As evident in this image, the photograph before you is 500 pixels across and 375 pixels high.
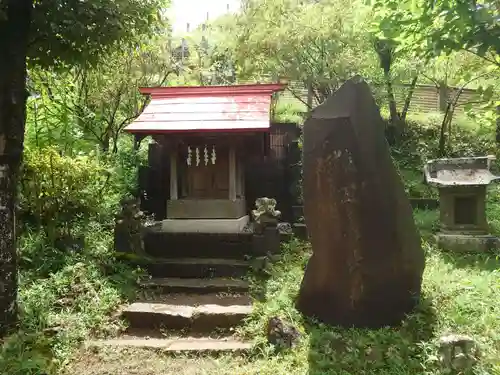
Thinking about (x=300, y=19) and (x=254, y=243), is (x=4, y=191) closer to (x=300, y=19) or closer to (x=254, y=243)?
(x=254, y=243)

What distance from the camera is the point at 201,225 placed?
28.7 ft

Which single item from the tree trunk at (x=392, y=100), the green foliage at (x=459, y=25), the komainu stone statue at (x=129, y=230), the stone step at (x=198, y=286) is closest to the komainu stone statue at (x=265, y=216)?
the stone step at (x=198, y=286)

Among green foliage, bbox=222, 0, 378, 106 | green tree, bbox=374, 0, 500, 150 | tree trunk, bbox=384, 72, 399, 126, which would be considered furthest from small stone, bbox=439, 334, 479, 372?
tree trunk, bbox=384, 72, 399, 126

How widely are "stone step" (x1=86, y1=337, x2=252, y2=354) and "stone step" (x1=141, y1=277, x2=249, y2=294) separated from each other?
1306 millimetres

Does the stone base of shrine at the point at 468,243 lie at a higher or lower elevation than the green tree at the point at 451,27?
lower

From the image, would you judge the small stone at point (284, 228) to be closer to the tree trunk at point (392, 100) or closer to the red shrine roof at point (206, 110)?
the red shrine roof at point (206, 110)

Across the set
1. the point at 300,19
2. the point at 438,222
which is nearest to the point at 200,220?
the point at 438,222

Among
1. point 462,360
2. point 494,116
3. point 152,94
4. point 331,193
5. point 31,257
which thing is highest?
point 152,94

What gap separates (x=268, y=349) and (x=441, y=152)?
37.4ft

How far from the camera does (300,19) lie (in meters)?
12.0

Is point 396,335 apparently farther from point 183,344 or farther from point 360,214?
point 183,344

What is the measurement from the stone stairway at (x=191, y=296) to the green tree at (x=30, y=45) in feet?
5.79

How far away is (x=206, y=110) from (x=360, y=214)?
4985 millimetres

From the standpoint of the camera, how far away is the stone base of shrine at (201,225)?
8.68m
